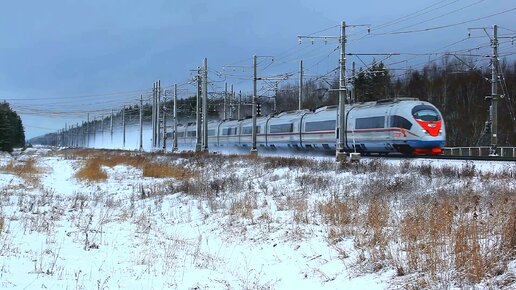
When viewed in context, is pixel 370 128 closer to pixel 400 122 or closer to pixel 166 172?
pixel 400 122

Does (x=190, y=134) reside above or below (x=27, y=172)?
above

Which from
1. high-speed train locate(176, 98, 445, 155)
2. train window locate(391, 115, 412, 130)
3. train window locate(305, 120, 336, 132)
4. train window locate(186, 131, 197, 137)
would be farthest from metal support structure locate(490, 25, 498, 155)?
train window locate(186, 131, 197, 137)

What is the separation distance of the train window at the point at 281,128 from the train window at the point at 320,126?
10.2ft

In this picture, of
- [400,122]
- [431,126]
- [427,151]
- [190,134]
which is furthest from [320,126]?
[190,134]

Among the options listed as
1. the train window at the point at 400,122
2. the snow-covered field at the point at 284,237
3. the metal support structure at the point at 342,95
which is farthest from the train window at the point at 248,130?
the snow-covered field at the point at 284,237

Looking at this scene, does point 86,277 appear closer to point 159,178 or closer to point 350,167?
point 350,167

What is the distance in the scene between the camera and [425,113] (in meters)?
31.5

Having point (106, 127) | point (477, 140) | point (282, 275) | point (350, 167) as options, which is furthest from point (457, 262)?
point (106, 127)

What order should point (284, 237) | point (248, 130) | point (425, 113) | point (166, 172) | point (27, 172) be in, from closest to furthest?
point (284, 237) < point (166, 172) < point (27, 172) < point (425, 113) < point (248, 130)

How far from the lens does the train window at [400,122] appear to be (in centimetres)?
3093

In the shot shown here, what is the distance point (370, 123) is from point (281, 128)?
1428cm

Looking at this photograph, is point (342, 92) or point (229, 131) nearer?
point (342, 92)

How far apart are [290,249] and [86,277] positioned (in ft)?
13.0

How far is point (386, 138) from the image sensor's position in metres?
32.4
